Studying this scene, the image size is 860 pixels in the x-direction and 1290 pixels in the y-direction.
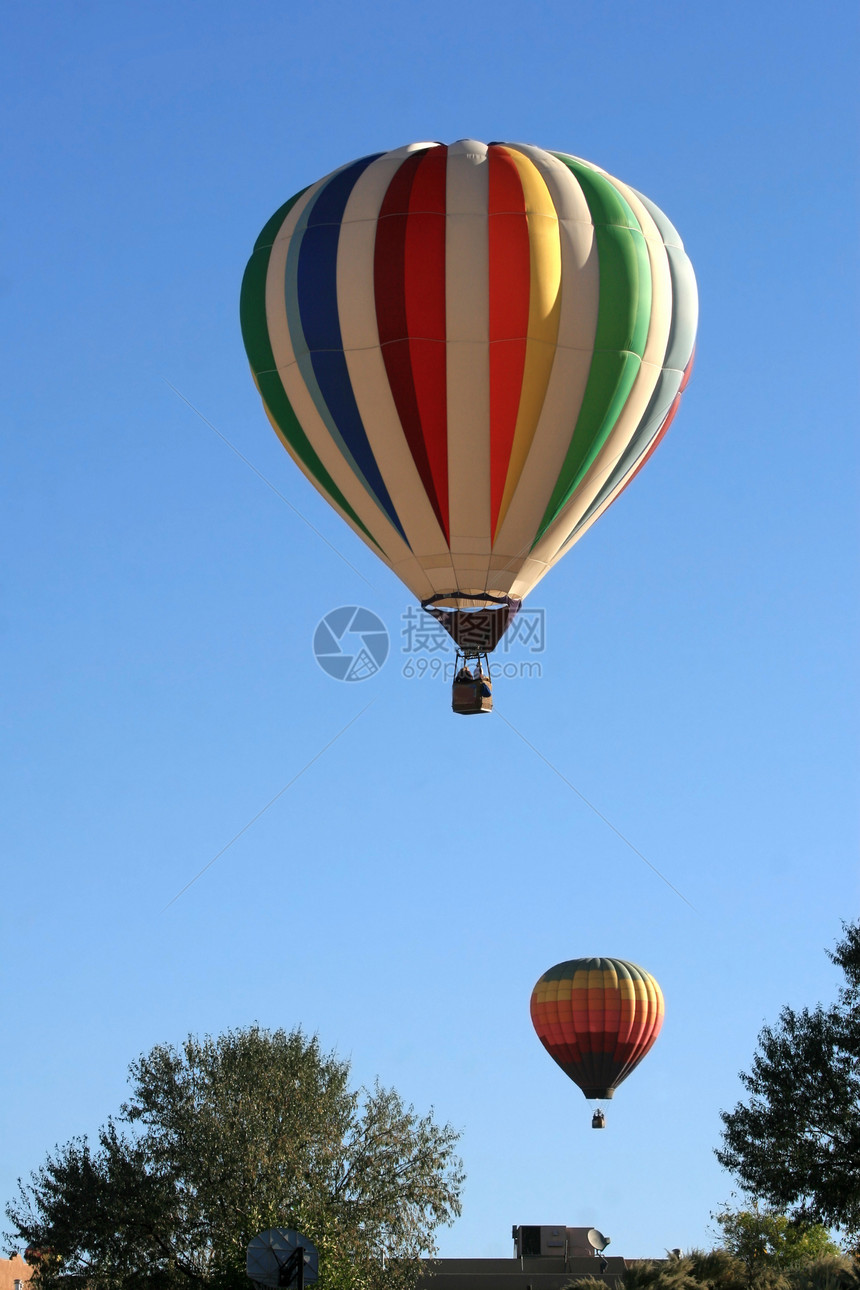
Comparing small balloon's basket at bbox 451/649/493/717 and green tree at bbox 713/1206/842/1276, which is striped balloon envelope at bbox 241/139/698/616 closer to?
small balloon's basket at bbox 451/649/493/717

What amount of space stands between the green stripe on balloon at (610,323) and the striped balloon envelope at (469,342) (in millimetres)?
31

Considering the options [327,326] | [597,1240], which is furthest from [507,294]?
[597,1240]

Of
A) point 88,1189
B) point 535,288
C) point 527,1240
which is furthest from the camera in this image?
point 527,1240

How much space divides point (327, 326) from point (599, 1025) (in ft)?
92.2

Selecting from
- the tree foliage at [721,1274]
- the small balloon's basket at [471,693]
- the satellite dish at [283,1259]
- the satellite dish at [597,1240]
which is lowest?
the satellite dish at [283,1259]

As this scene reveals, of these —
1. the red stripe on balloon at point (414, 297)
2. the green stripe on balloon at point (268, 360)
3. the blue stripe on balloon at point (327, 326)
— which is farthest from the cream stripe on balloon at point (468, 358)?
the green stripe on balloon at point (268, 360)

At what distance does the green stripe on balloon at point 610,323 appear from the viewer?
26.2m

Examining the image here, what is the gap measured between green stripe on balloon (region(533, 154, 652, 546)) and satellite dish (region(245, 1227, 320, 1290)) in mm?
14322

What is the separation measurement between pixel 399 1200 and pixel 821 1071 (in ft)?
28.8

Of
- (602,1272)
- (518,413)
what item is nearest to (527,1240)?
(602,1272)

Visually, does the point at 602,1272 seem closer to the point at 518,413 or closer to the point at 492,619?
the point at 492,619

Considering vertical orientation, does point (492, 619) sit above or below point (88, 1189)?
above

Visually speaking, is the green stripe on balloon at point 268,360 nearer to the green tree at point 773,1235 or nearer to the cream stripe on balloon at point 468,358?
the cream stripe on balloon at point 468,358

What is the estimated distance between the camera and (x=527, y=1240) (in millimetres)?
48281
